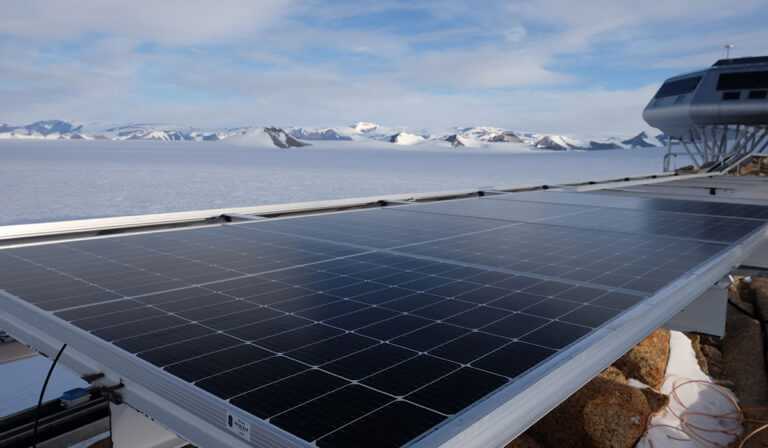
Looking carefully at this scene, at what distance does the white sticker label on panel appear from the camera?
4379mm

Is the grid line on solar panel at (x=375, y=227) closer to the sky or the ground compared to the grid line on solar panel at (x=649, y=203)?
closer to the sky

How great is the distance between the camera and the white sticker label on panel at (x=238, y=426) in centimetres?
438

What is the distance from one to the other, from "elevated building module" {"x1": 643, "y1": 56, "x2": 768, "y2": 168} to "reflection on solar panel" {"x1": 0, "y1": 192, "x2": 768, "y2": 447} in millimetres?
60541

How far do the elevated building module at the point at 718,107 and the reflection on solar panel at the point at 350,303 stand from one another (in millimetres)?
60541

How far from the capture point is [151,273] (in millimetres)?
9219

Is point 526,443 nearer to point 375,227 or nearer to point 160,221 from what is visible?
point 375,227

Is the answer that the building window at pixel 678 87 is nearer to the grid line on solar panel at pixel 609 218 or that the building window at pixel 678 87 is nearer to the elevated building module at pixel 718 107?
the elevated building module at pixel 718 107

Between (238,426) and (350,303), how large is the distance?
3.31 m

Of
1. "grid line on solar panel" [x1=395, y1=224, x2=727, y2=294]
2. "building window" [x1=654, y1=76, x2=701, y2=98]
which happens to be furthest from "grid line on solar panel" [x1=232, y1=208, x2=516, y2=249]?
"building window" [x1=654, y1=76, x2=701, y2=98]

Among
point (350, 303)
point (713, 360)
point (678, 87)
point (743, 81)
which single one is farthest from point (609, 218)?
point (678, 87)

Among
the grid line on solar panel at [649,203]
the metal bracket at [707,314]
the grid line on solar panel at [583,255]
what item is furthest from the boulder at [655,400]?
the grid line on solar panel at [583,255]

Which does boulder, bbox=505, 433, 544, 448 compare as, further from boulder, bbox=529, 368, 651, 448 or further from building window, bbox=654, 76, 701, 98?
building window, bbox=654, 76, 701, 98

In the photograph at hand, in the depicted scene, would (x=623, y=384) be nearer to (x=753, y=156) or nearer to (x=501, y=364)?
(x=501, y=364)

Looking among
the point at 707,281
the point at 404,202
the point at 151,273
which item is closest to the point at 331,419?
the point at 151,273
